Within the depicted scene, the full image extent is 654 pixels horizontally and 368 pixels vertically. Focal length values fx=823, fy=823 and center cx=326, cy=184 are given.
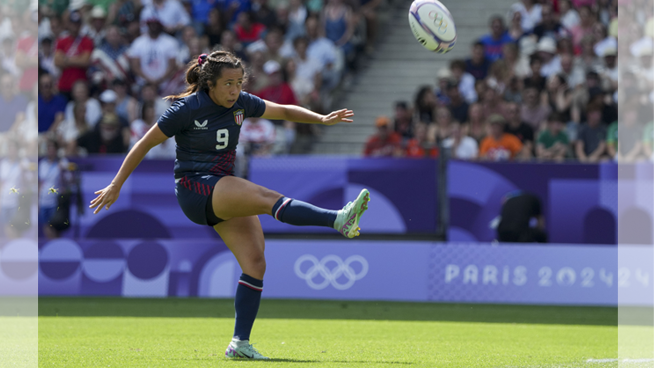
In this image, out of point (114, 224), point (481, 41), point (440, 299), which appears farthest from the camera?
point (481, 41)

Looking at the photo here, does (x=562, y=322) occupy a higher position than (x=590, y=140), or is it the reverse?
(x=590, y=140)

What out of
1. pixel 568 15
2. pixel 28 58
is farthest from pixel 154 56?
pixel 568 15

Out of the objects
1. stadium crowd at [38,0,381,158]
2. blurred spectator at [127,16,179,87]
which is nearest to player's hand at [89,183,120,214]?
stadium crowd at [38,0,381,158]

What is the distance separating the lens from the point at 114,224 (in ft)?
41.7

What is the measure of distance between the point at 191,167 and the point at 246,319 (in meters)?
1.16

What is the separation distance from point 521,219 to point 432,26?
525cm

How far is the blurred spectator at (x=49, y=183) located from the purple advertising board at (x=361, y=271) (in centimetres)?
46

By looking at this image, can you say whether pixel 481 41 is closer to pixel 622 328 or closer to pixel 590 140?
pixel 590 140

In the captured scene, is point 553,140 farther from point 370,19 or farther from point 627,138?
point 370,19

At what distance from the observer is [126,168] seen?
561cm

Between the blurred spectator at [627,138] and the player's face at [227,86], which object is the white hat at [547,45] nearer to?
the blurred spectator at [627,138]

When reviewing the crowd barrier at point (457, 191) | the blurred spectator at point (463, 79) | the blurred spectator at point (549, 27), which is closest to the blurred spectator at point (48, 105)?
the crowd barrier at point (457, 191)

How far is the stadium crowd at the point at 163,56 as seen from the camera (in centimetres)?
1421

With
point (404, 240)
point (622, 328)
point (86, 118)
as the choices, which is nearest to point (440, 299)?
point (404, 240)
